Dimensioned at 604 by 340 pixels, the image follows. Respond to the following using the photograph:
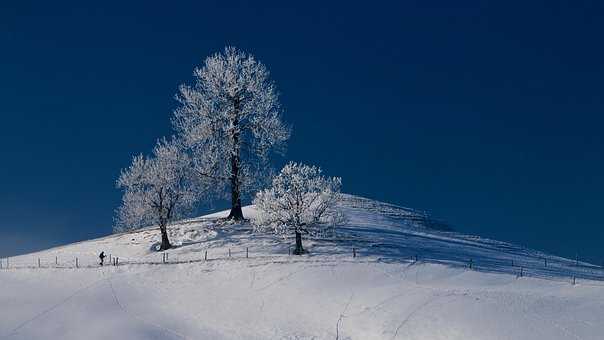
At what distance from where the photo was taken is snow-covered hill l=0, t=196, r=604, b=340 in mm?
38531

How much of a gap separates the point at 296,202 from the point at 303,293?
1030 cm

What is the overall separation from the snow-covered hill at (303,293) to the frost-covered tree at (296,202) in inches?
95.3

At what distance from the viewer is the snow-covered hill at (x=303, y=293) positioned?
126 feet

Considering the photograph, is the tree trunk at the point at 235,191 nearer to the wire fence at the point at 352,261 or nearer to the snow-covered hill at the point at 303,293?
the snow-covered hill at the point at 303,293

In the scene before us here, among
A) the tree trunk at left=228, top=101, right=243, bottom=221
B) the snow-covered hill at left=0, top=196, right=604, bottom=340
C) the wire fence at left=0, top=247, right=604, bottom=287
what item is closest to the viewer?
the snow-covered hill at left=0, top=196, right=604, bottom=340

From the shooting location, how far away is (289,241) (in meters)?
56.1

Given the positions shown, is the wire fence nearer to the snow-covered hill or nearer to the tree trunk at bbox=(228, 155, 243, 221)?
the snow-covered hill

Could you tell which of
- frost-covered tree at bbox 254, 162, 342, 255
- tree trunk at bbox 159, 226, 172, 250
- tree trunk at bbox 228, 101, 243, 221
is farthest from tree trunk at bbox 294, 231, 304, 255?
tree trunk at bbox 228, 101, 243, 221

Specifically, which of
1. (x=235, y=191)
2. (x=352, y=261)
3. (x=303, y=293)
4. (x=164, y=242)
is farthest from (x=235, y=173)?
(x=303, y=293)

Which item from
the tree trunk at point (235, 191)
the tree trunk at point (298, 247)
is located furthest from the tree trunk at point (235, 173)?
the tree trunk at point (298, 247)

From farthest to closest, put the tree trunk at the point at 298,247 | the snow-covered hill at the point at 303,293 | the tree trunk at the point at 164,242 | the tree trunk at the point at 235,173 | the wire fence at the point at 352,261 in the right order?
the tree trunk at the point at 235,173
the tree trunk at the point at 164,242
the tree trunk at the point at 298,247
the wire fence at the point at 352,261
the snow-covered hill at the point at 303,293

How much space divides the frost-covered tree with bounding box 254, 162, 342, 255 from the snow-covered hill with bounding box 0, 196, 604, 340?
2.42 metres

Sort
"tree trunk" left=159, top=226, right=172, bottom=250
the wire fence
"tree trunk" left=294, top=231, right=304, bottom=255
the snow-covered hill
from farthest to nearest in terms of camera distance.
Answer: "tree trunk" left=159, top=226, right=172, bottom=250 < "tree trunk" left=294, top=231, right=304, bottom=255 < the wire fence < the snow-covered hill

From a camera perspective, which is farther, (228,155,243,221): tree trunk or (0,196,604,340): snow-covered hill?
(228,155,243,221): tree trunk
